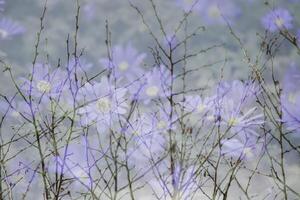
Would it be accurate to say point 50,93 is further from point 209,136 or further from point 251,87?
point 251,87

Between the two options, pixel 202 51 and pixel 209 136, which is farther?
pixel 202 51

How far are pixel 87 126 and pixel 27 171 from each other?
447 millimetres

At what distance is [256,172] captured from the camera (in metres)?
2.64

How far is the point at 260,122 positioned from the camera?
2.64 meters

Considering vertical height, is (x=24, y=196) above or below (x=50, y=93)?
below

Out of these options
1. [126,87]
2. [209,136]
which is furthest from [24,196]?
[209,136]

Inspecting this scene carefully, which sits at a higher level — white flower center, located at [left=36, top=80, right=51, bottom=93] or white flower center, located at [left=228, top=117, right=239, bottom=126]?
white flower center, located at [left=36, top=80, right=51, bottom=93]

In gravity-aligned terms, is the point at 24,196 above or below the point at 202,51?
below

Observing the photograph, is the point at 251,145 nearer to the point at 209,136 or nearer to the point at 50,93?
the point at 209,136

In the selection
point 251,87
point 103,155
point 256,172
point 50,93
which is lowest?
point 256,172

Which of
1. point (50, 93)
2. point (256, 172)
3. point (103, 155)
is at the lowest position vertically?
point (256, 172)

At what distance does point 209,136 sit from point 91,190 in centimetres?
69

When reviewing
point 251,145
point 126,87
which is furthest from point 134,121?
point 251,145

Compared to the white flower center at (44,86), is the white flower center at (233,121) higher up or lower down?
lower down
